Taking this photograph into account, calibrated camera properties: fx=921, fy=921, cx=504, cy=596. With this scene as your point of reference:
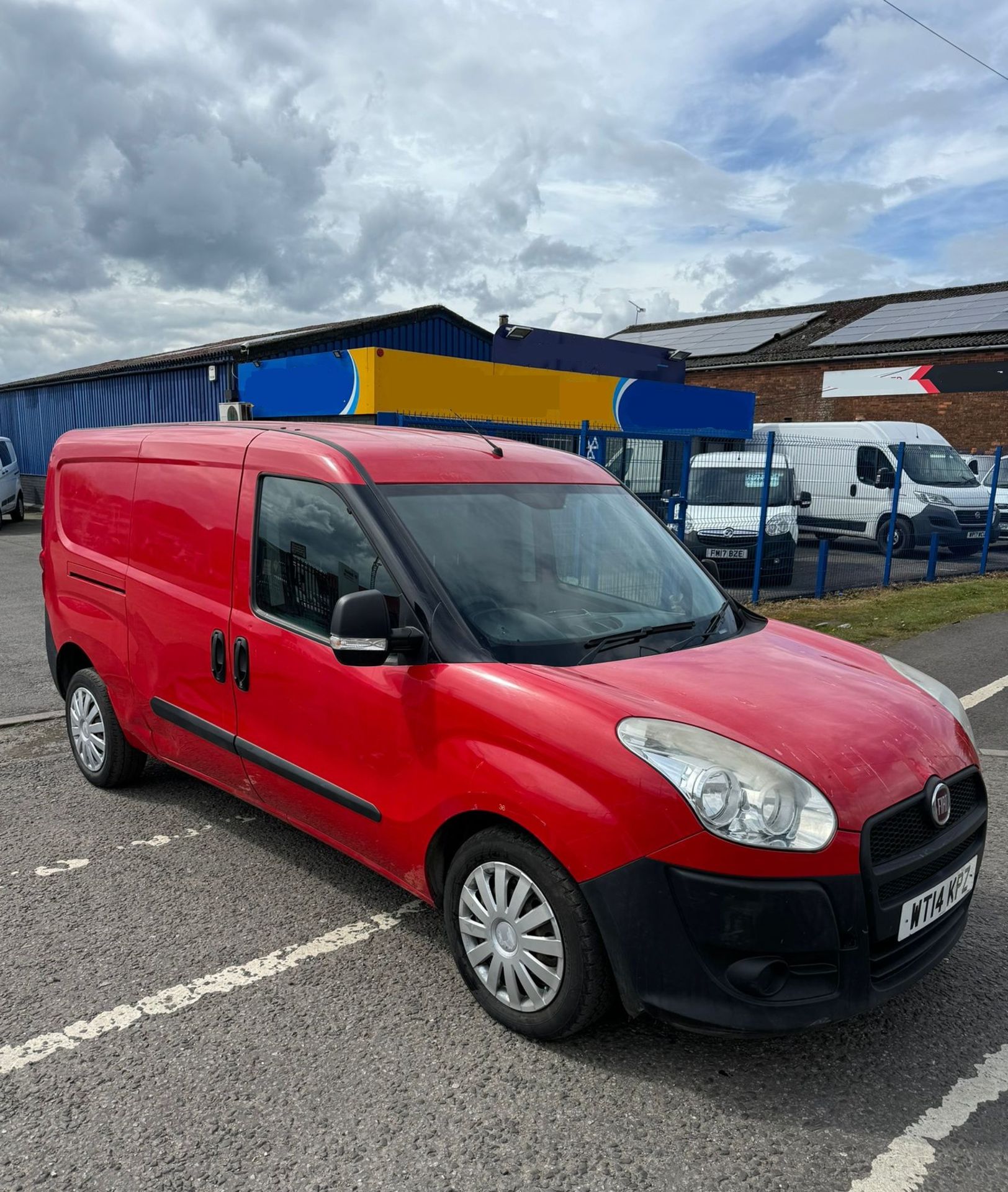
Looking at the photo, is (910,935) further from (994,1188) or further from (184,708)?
(184,708)

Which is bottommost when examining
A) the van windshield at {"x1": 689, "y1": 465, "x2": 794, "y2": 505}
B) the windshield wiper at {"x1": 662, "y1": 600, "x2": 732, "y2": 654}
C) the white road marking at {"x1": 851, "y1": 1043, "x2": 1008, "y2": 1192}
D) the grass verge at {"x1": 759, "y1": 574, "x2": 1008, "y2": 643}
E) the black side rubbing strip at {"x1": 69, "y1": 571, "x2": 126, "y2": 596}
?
the white road marking at {"x1": 851, "y1": 1043, "x2": 1008, "y2": 1192}

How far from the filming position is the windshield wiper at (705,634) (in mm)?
3227

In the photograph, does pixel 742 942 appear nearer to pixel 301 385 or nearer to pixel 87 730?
pixel 87 730

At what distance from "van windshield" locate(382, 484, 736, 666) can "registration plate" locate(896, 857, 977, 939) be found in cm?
109

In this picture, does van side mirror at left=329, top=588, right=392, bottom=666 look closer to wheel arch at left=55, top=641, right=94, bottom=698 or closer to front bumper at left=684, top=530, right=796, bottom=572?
wheel arch at left=55, top=641, right=94, bottom=698

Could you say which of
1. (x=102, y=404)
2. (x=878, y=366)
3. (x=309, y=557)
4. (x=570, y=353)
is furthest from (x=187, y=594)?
(x=878, y=366)

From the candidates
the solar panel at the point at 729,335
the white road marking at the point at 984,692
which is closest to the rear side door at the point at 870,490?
the white road marking at the point at 984,692

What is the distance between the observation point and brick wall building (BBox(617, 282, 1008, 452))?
1018 inches

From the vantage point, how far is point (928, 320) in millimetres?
28469

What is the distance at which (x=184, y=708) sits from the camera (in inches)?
155

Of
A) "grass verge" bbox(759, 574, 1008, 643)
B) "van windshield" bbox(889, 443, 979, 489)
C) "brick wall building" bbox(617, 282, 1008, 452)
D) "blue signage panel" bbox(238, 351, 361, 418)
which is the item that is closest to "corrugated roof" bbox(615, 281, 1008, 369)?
"brick wall building" bbox(617, 282, 1008, 452)

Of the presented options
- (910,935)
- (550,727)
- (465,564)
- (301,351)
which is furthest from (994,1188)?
(301,351)

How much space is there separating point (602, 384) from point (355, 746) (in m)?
12.2

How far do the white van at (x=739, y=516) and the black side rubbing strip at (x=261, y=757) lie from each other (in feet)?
24.4
